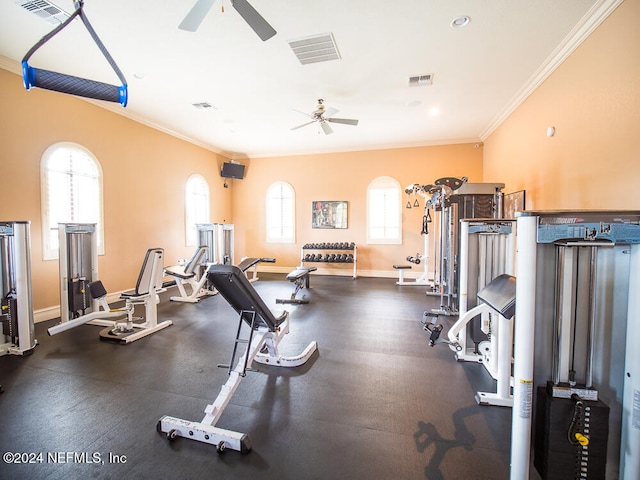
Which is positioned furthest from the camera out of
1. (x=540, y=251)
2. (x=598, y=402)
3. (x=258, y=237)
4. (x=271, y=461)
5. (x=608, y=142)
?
(x=258, y=237)

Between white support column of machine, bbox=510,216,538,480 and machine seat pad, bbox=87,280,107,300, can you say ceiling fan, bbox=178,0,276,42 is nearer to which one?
white support column of machine, bbox=510,216,538,480

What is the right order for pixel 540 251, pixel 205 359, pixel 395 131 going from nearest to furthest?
pixel 540 251, pixel 205 359, pixel 395 131

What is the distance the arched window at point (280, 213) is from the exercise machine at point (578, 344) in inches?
272

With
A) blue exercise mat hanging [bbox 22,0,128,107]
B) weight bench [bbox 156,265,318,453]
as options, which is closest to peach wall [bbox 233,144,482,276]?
weight bench [bbox 156,265,318,453]

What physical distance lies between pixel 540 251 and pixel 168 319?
14.3ft

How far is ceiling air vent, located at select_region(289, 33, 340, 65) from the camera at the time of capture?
3.12m

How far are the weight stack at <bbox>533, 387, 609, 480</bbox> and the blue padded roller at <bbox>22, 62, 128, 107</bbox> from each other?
8.79ft

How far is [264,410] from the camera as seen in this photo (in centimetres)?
206

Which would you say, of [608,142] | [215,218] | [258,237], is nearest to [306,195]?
[258,237]

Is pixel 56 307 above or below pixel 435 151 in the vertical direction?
below

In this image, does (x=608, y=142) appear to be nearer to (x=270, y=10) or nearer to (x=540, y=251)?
(x=540, y=251)

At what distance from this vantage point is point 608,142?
8.53 feet

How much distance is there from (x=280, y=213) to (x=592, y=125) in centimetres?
655

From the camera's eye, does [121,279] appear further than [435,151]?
No
